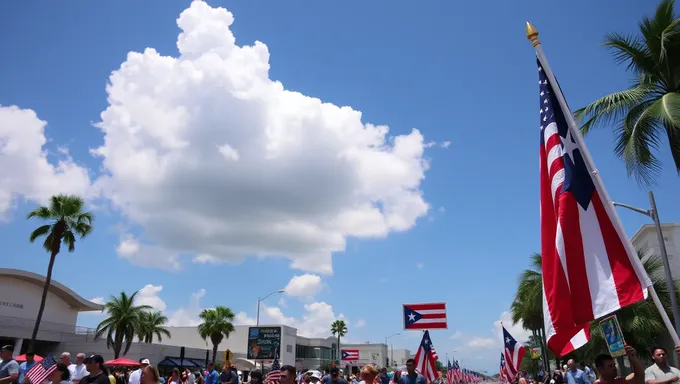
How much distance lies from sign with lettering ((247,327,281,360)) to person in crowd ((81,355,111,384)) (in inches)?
2052

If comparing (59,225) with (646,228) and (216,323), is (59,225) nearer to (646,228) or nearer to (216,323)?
(216,323)

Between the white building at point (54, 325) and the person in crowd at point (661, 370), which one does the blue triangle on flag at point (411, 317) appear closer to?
the person in crowd at point (661, 370)

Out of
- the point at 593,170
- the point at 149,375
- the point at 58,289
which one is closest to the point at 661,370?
the point at 593,170

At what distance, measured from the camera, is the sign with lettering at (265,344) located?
193 ft

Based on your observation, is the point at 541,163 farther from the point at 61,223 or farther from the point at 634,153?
the point at 61,223

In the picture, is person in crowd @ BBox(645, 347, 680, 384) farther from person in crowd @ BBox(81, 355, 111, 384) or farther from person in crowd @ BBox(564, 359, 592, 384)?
person in crowd @ BBox(564, 359, 592, 384)

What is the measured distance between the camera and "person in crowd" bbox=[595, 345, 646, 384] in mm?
5086

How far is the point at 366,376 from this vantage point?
8.92 m

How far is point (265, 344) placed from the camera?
59094mm

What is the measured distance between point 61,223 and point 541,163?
3367 cm

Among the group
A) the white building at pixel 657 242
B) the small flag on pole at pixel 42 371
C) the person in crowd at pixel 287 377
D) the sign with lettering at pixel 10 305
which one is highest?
the white building at pixel 657 242

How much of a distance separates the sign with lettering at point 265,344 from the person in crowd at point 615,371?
183 ft

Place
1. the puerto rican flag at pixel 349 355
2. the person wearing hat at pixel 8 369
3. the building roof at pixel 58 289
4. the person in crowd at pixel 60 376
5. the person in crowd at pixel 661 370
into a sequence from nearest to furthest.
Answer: the person in crowd at pixel 661 370 → the person in crowd at pixel 60 376 → the person wearing hat at pixel 8 369 → the building roof at pixel 58 289 → the puerto rican flag at pixel 349 355

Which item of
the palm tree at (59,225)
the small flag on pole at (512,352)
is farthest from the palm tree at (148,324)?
the small flag on pole at (512,352)
